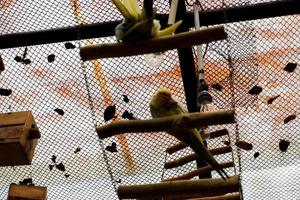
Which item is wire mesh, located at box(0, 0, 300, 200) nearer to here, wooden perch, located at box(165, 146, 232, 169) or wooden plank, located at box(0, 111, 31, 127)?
wooden perch, located at box(165, 146, 232, 169)

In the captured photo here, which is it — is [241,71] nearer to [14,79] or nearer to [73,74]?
[73,74]

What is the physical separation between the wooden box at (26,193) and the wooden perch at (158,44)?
130 centimetres

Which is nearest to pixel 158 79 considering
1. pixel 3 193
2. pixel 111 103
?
pixel 111 103

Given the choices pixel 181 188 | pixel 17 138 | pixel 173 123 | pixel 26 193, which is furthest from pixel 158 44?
pixel 26 193

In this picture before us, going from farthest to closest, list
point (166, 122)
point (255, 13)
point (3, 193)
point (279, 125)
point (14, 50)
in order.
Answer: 1. point (3, 193)
2. point (279, 125)
3. point (14, 50)
4. point (255, 13)
5. point (166, 122)

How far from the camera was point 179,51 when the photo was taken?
8.21 feet

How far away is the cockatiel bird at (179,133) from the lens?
158 cm

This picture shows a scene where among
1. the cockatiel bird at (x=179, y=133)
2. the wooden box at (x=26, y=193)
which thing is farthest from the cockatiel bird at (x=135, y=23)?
the wooden box at (x=26, y=193)

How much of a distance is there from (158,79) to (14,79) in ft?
3.18

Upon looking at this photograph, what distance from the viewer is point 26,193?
2562 millimetres

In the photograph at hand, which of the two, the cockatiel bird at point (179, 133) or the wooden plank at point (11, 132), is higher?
the wooden plank at point (11, 132)

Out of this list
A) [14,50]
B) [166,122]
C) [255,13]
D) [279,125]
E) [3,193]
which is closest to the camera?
[166,122]

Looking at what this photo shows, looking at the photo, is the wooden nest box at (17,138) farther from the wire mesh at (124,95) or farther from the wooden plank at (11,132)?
the wire mesh at (124,95)

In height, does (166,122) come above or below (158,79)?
below
